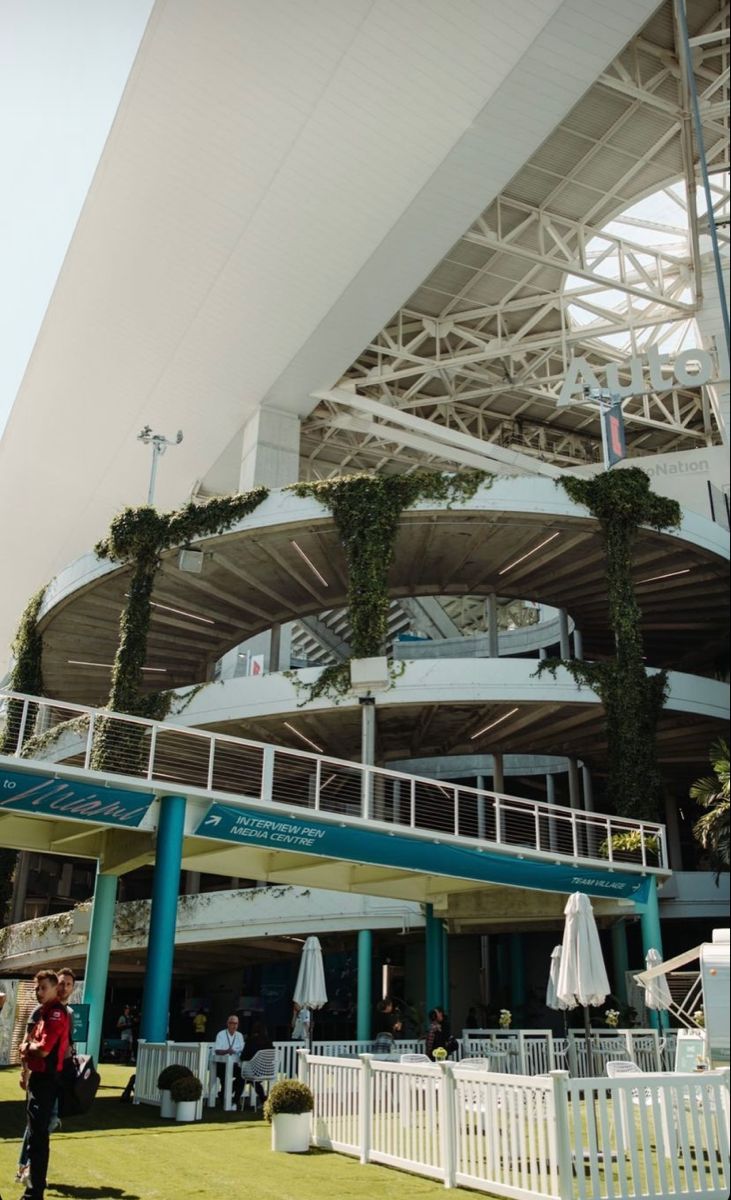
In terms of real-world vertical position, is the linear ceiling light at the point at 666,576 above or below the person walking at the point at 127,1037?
above

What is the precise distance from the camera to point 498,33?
21641 mm

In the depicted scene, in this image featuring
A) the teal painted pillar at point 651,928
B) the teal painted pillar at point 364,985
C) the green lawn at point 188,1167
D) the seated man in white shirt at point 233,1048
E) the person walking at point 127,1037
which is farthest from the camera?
the person walking at point 127,1037

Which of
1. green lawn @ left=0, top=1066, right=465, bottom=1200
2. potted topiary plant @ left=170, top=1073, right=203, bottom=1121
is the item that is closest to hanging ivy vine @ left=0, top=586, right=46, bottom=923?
potted topiary plant @ left=170, top=1073, right=203, bottom=1121

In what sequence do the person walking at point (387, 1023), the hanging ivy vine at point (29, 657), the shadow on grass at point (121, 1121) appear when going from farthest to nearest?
1. the hanging ivy vine at point (29, 657)
2. the person walking at point (387, 1023)
3. the shadow on grass at point (121, 1121)

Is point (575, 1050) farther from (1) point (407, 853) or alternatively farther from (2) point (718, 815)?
(2) point (718, 815)

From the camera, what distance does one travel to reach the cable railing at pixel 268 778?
1678 cm

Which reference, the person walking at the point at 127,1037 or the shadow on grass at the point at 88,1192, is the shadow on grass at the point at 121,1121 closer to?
the shadow on grass at the point at 88,1192

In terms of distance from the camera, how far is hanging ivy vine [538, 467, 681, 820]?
24.2 m

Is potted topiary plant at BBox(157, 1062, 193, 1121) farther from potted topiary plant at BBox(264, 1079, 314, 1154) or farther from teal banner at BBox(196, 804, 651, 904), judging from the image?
teal banner at BBox(196, 804, 651, 904)

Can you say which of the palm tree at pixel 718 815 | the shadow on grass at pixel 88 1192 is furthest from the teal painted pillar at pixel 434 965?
the shadow on grass at pixel 88 1192

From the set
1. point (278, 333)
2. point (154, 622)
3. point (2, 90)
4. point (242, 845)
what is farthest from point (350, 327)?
point (2, 90)

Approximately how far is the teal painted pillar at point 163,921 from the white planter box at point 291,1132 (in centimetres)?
546

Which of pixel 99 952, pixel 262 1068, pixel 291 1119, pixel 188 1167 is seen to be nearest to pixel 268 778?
pixel 99 952

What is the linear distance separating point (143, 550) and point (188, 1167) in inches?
774
